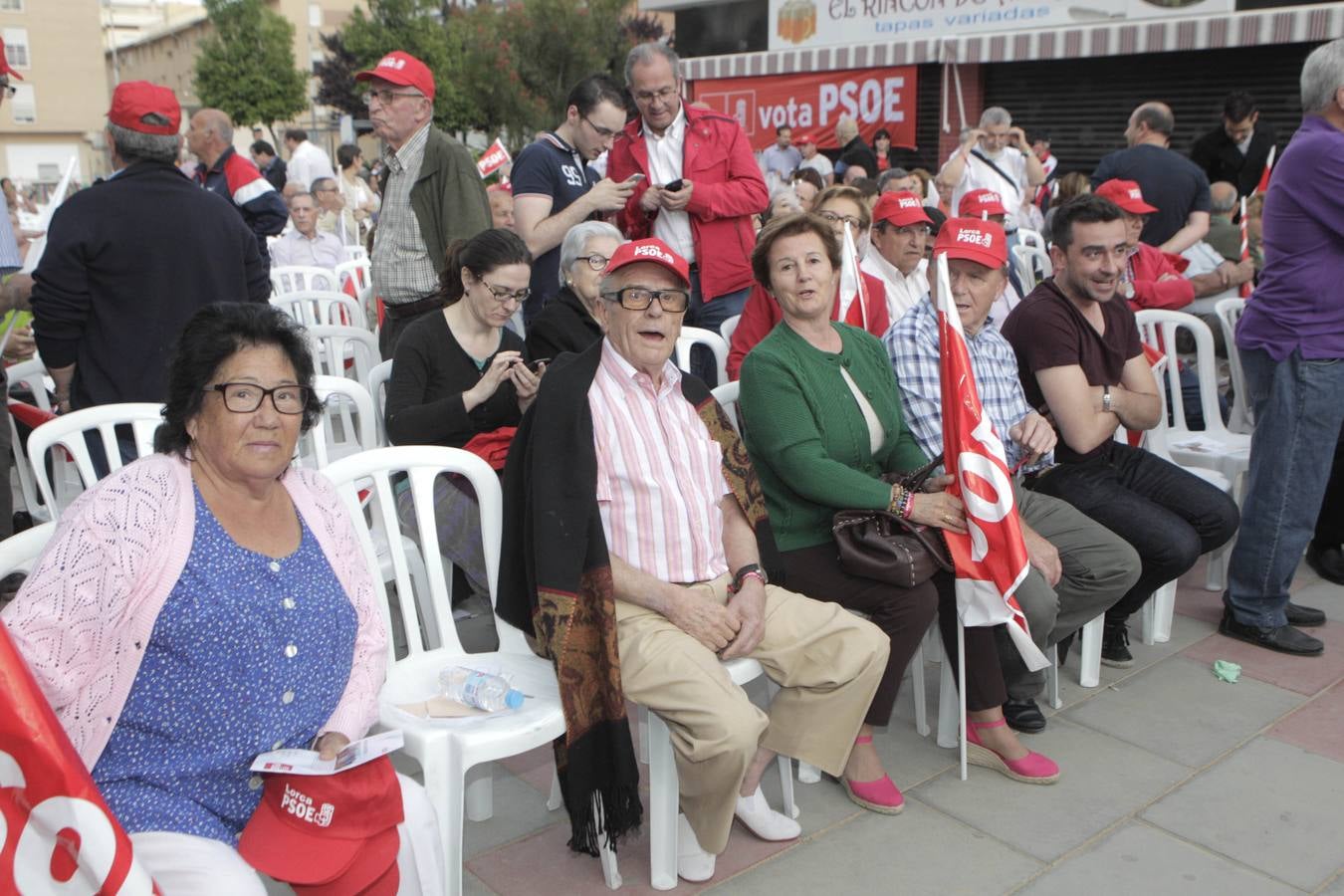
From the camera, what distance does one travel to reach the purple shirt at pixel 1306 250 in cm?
367

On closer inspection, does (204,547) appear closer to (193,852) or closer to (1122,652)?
(193,852)

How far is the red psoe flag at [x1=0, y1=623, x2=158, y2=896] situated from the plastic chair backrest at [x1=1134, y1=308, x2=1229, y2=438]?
172 inches

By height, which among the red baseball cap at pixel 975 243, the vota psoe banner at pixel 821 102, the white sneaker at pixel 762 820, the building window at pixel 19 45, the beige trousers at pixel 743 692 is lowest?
the white sneaker at pixel 762 820

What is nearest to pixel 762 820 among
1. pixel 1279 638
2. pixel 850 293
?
pixel 850 293

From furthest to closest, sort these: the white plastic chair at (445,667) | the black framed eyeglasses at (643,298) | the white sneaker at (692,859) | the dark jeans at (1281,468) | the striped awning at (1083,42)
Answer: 1. the striped awning at (1083,42)
2. the dark jeans at (1281,468)
3. the black framed eyeglasses at (643,298)
4. the white sneaker at (692,859)
5. the white plastic chair at (445,667)

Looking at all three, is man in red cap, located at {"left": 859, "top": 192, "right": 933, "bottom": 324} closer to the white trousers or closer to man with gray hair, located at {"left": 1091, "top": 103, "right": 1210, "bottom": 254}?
man with gray hair, located at {"left": 1091, "top": 103, "right": 1210, "bottom": 254}

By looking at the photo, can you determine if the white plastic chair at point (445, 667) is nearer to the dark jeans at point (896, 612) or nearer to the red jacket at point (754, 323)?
the dark jeans at point (896, 612)

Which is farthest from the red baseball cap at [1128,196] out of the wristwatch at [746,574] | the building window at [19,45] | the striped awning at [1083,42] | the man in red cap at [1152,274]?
the building window at [19,45]

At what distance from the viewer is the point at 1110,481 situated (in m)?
3.88

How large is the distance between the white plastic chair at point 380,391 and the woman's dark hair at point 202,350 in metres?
1.71

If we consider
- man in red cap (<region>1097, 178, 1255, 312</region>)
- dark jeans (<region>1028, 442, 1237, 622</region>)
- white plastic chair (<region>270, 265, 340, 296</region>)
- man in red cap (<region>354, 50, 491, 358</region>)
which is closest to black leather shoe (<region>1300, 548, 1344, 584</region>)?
dark jeans (<region>1028, 442, 1237, 622</region>)

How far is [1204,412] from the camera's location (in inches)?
194

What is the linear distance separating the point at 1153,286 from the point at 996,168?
8.95ft

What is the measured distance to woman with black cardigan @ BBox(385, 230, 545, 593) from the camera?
3.42 metres
